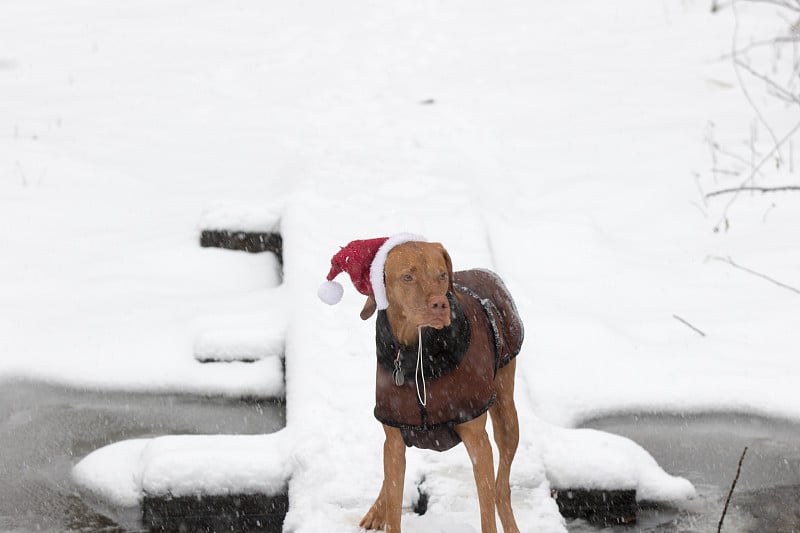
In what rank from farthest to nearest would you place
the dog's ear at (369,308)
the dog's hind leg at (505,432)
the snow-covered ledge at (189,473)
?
the snow-covered ledge at (189,473), the dog's hind leg at (505,432), the dog's ear at (369,308)

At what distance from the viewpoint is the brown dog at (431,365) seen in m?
3.45

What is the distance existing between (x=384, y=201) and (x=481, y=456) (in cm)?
407

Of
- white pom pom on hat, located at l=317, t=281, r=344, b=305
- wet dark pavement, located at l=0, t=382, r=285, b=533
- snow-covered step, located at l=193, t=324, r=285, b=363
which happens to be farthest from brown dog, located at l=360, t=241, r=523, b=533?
snow-covered step, located at l=193, t=324, r=285, b=363

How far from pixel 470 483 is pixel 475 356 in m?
1.05

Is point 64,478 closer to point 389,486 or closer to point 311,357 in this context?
point 311,357

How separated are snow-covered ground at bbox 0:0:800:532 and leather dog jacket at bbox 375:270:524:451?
0.78m

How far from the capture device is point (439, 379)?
3.59m

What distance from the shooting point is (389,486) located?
384 cm

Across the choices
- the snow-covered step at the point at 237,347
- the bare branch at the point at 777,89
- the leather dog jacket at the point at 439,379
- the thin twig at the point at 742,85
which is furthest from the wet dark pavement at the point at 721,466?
the thin twig at the point at 742,85

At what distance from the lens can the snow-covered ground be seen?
216 inches

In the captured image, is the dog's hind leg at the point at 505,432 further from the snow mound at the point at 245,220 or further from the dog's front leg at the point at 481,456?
the snow mound at the point at 245,220

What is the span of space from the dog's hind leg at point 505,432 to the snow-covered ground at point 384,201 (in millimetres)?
208

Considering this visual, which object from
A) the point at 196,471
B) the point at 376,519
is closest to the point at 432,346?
the point at 376,519

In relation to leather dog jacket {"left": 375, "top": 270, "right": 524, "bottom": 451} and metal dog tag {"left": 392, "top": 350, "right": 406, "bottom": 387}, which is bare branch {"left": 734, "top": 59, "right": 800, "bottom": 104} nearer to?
leather dog jacket {"left": 375, "top": 270, "right": 524, "bottom": 451}
